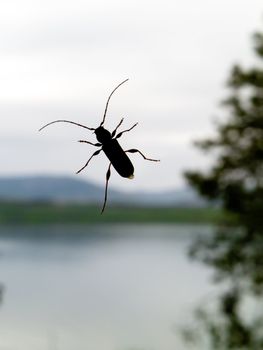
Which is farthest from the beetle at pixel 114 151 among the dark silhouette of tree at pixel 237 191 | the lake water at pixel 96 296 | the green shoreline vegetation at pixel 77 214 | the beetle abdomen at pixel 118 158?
the green shoreline vegetation at pixel 77 214

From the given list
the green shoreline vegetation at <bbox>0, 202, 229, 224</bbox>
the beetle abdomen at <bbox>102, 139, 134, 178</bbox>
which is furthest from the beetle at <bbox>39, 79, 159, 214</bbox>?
the green shoreline vegetation at <bbox>0, 202, 229, 224</bbox>

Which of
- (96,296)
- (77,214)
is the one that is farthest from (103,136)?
(77,214)

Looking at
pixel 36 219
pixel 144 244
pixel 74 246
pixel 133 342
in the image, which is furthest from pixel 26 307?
pixel 36 219

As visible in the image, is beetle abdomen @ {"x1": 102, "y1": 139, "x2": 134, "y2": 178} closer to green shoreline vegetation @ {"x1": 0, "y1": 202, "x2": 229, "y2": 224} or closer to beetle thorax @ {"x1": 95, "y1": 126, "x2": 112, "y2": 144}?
beetle thorax @ {"x1": 95, "y1": 126, "x2": 112, "y2": 144}

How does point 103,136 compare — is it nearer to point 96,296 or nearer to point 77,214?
point 96,296

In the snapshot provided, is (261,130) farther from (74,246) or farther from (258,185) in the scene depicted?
(74,246)

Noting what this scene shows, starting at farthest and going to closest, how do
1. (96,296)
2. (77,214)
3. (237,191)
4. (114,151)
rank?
(77,214) → (96,296) → (237,191) → (114,151)

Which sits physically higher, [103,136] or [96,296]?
[96,296]
